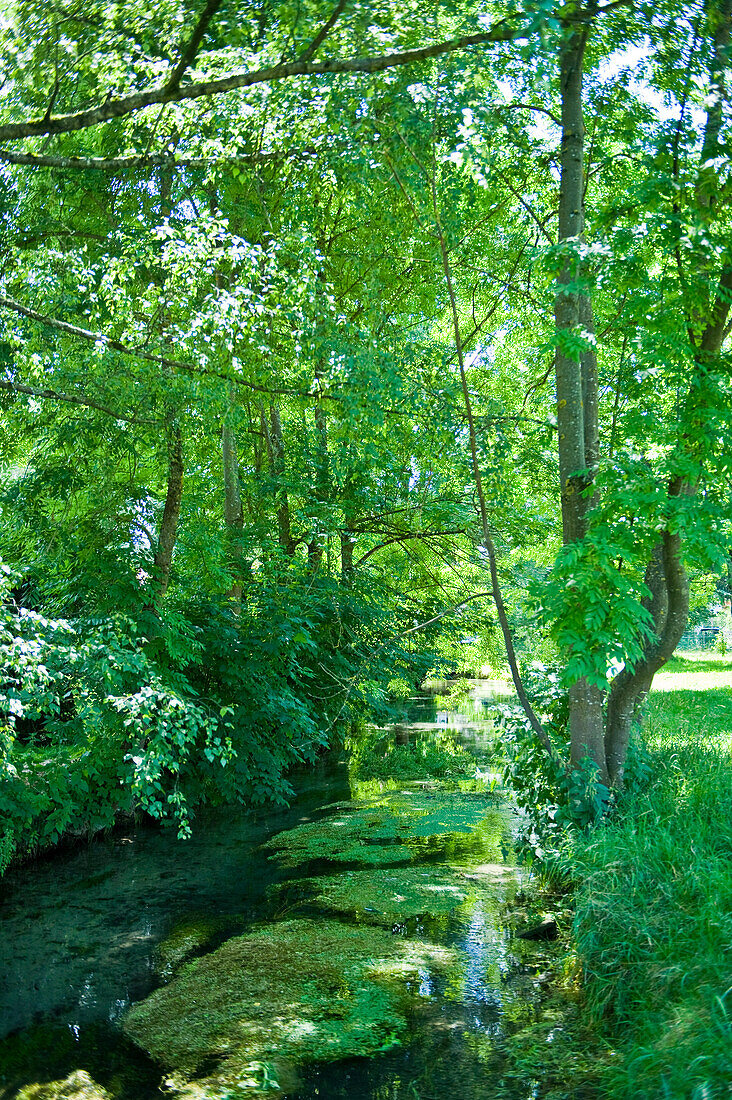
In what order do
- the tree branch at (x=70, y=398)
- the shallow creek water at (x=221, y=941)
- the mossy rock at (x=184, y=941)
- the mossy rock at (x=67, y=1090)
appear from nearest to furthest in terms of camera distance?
the mossy rock at (x=67, y=1090) → the shallow creek water at (x=221, y=941) → the mossy rock at (x=184, y=941) → the tree branch at (x=70, y=398)

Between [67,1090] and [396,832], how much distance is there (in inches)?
222

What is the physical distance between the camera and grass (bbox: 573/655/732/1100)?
360cm

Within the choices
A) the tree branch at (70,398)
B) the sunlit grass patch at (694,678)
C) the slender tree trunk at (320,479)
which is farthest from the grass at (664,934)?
the sunlit grass patch at (694,678)

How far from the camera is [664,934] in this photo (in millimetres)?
4559

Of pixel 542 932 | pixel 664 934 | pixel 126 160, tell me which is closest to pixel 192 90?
pixel 126 160

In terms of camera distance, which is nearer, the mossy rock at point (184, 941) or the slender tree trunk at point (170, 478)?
the mossy rock at point (184, 941)

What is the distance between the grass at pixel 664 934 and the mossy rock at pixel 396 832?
120 inches

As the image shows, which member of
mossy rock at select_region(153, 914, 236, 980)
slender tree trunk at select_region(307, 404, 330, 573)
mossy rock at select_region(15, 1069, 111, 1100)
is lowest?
mossy rock at select_region(153, 914, 236, 980)

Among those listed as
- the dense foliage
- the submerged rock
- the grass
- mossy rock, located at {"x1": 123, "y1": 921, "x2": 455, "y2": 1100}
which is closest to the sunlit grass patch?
the dense foliage

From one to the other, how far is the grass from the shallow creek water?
2.00 ft

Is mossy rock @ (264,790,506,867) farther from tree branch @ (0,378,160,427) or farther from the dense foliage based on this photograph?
tree branch @ (0,378,160,427)

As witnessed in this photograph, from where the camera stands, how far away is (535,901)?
23.1ft

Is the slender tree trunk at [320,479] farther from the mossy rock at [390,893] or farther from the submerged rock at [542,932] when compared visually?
the submerged rock at [542,932]

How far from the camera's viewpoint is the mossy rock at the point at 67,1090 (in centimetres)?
448
